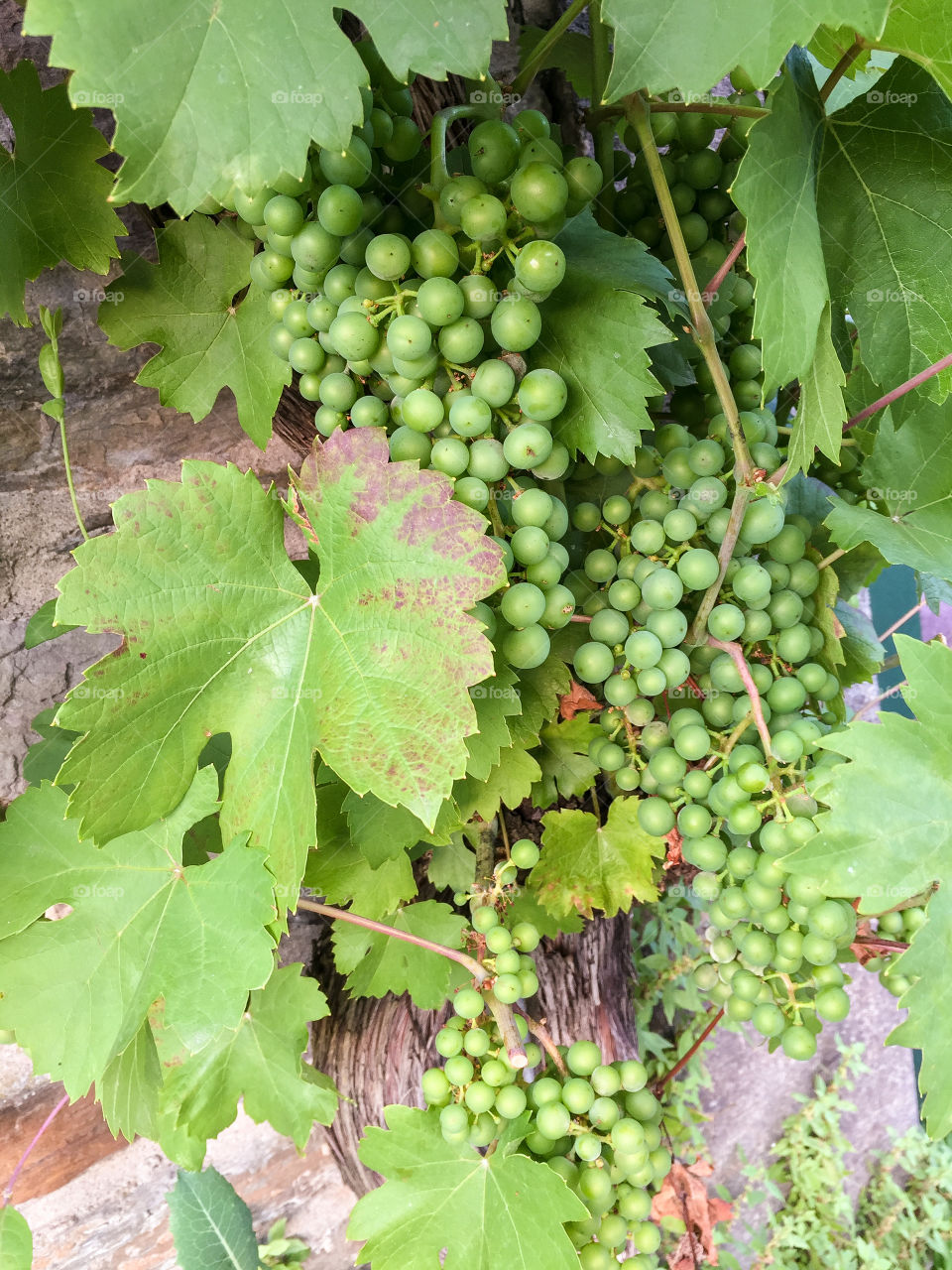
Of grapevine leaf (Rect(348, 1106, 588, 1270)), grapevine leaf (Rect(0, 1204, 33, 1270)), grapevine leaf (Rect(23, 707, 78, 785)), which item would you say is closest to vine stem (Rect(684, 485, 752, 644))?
grapevine leaf (Rect(348, 1106, 588, 1270))

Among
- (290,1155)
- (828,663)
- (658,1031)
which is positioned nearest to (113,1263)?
(290,1155)

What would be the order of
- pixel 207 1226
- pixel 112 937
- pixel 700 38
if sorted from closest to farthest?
pixel 700 38 < pixel 112 937 < pixel 207 1226

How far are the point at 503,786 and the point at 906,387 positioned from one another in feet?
2.11

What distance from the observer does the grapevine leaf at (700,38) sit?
0.56 m

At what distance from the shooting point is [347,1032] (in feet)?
4.61

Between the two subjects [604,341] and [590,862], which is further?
[590,862]

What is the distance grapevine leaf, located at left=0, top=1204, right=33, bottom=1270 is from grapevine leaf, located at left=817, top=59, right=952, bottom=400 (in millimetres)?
1478

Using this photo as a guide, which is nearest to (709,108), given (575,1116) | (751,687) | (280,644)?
(751,687)

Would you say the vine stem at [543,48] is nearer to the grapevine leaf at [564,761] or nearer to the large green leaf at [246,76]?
the large green leaf at [246,76]

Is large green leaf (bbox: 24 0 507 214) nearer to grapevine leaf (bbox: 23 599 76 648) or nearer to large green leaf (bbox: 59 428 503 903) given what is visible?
large green leaf (bbox: 59 428 503 903)

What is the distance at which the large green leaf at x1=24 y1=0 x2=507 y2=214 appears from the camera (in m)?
0.55

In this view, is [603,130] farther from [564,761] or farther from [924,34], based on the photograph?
[564,761]

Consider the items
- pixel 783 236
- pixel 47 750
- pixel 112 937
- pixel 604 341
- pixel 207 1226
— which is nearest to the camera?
pixel 783 236

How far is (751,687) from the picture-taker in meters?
0.85
